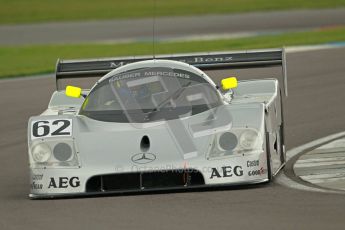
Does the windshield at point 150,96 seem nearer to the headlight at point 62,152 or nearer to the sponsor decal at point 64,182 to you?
the headlight at point 62,152

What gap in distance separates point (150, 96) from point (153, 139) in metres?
0.90

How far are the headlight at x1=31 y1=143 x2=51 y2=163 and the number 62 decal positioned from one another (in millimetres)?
→ 108

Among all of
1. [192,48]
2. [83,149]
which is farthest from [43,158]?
[192,48]

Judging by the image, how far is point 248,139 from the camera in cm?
862

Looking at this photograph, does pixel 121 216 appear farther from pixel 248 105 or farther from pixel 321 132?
pixel 321 132

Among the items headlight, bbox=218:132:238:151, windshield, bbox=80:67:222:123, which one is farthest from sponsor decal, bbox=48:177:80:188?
headlight, bbox=218:132:238:151

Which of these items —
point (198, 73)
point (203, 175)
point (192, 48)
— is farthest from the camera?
point (192, 48)

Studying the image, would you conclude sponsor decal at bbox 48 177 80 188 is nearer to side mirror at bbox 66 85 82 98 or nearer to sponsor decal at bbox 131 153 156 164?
sponsor decal at bbox 131 153 156 164

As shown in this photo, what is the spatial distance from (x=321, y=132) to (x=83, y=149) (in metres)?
4.23

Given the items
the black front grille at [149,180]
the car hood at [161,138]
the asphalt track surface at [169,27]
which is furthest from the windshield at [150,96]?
the asphalt track surface at [169,27]

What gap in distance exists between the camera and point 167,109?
9.29 meters

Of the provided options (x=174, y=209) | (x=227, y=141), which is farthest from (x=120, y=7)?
(x=174, y=209)

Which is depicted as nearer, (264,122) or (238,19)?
(264,122)

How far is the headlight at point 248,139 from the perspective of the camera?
28.1 ft
